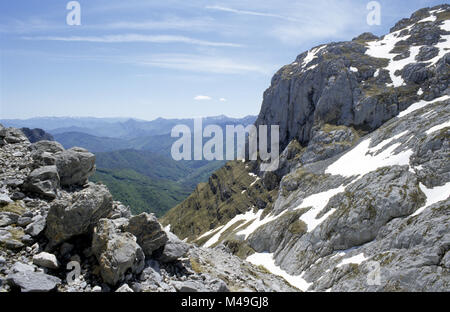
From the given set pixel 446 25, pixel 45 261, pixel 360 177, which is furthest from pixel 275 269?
pixel 446 25

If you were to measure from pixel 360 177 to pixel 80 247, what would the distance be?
65.6 m

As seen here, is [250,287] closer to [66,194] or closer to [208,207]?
[66,194]

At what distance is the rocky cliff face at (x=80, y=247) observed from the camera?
14.5 metres

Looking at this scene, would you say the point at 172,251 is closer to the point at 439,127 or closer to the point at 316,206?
the point at 316,206

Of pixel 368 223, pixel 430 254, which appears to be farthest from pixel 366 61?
pixel 430 254

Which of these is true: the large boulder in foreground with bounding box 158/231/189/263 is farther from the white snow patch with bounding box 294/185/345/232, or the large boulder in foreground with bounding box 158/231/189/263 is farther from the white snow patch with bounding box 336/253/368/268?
the white snow patch with bounding box 294/185/345/232

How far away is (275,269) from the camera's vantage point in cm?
6538

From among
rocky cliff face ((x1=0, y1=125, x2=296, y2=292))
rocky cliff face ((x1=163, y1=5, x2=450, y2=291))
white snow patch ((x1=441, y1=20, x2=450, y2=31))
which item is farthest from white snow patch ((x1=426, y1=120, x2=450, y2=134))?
white snow patch ((x1=441, y1=20, x2=450, y2=31))

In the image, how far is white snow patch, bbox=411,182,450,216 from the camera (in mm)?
46956

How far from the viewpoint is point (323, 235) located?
196 feet

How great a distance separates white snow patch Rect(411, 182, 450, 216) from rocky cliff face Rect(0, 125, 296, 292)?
4218cm
